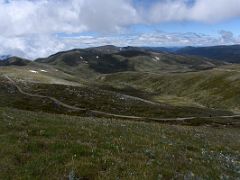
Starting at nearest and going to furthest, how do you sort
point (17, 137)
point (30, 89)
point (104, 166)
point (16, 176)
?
point (16, 176) → point (104, 166) → point (17, 137) → point (30, 89)

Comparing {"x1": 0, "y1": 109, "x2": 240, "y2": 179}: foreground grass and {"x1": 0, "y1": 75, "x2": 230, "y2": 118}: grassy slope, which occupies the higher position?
{"x1": 0, "y1": 109, "x2": 240, "y2": 179}: foreground grass

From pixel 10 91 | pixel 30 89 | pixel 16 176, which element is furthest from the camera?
pixel 30 89

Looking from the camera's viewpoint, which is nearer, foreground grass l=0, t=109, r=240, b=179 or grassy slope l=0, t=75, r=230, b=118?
foreground grass l=0, t=109, r=240, b=179

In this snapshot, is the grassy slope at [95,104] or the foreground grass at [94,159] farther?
the grassy slope at [95,104]

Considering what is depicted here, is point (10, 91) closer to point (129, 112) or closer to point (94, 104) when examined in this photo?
point (94, 104)

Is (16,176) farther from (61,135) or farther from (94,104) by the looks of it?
(94,104)

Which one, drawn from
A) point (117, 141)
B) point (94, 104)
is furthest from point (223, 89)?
point (117, 141)

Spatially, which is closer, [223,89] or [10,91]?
[10,91]

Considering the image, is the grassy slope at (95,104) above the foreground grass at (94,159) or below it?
below

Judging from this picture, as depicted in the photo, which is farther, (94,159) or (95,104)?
(95,104)

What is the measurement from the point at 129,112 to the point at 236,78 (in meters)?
100

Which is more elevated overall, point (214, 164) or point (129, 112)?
point (214, 164)

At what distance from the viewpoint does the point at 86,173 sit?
47.0ft

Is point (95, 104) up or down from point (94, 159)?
down
